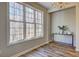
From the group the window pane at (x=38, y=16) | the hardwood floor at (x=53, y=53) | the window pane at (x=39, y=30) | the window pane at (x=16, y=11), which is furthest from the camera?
the window pane at (x=39, y=30)

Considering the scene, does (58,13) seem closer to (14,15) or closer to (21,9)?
(21,9)

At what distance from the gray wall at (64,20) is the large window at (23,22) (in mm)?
1358

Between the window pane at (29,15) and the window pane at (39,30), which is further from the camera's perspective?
the window pane at (39,30)

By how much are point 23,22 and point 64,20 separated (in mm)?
2762

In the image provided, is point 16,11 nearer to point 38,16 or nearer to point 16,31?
point 16,31

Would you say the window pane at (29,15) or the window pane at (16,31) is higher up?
the window pane at (29,15)

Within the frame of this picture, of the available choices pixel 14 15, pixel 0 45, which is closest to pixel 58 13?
pixel 14 15

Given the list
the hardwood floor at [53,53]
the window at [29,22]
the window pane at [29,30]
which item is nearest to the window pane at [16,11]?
the window at [29,22]

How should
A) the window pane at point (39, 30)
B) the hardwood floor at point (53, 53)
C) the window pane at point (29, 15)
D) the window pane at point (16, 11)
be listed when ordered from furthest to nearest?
1. the window pane at point (39, 30)
2. the window pane at point (29, 15)
3. the hardwood floor at point (53, 53)
4. the window pane at point (16, 11)

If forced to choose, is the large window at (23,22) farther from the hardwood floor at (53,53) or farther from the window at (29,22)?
the hardwood floor at (53,53)

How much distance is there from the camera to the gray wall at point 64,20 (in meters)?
5.44

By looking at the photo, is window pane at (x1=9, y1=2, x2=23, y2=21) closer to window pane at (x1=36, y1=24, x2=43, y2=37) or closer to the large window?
the large window

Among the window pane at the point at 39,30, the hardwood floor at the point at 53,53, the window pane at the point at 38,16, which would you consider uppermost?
the window pane at the point at 38,16

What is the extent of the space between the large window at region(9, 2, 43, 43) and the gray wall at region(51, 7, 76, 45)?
53.5 inches
